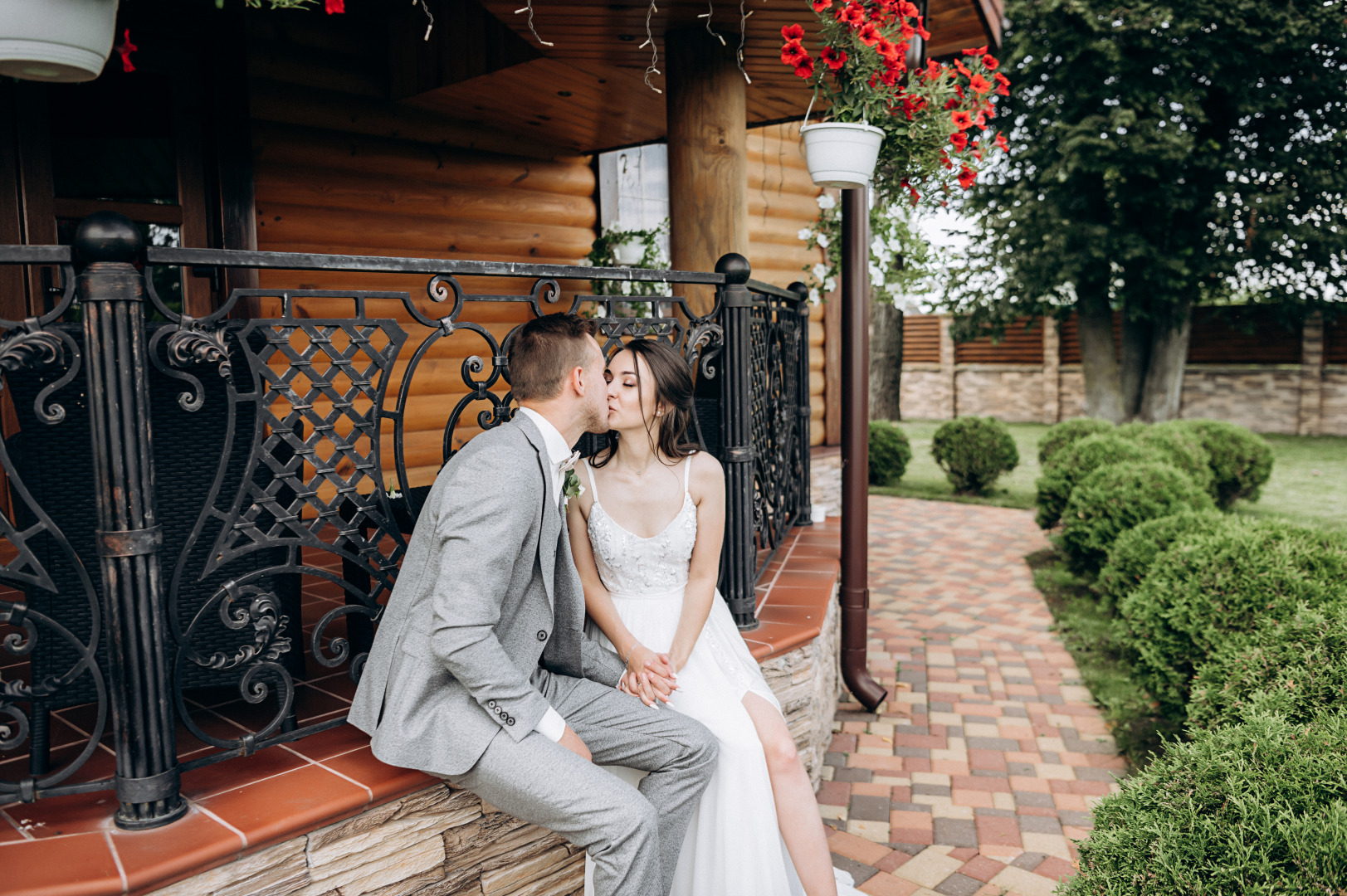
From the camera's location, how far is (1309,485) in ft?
36.4

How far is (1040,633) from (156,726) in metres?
4.79

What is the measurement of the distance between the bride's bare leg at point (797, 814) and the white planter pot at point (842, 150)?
2.08 metres

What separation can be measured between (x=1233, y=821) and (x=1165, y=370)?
1522 cm

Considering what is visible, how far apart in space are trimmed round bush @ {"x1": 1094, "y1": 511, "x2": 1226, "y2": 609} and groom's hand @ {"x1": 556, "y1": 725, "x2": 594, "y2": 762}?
3628 mm

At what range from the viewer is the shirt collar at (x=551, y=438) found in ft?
6.72

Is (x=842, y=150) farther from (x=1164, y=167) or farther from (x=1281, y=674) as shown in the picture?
(x=1164, y=167)

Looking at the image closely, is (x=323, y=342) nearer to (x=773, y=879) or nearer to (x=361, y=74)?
(x=773, y=879)

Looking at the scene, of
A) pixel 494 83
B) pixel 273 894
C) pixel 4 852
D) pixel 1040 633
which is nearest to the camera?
pixel 4 852

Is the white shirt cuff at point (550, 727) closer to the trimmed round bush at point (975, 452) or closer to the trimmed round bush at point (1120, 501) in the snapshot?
the trimmed round bush at point (1120, 501)

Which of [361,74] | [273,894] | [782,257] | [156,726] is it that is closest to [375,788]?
[273,894]

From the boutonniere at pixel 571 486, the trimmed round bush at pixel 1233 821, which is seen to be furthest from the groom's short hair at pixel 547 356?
the trimmed round bush at pixel 1233 821

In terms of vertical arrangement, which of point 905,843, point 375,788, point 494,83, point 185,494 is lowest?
point 905,843

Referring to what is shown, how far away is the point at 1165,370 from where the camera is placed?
14938 mm

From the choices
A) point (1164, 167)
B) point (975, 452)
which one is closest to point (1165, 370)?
point (1164, 167)
